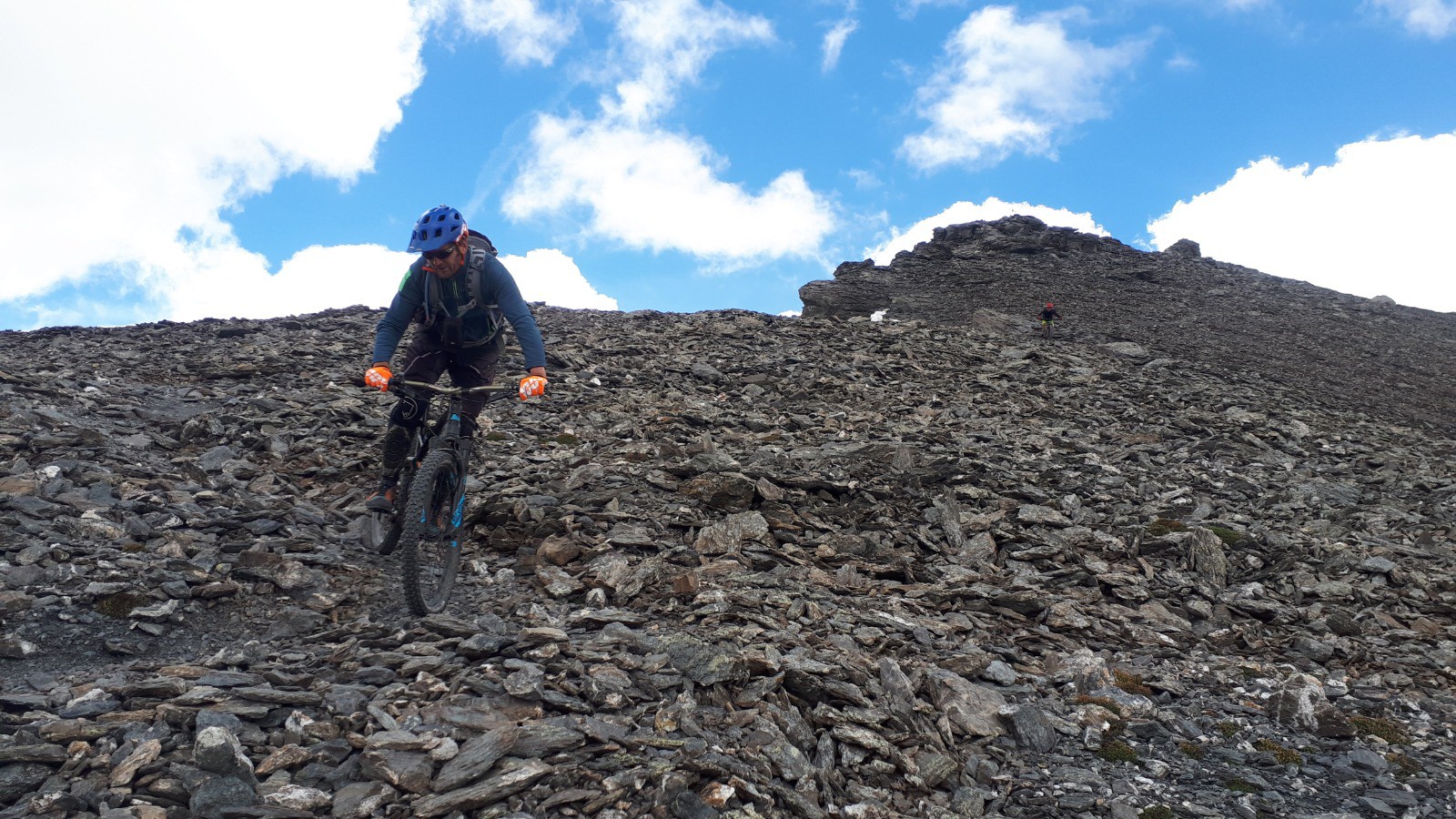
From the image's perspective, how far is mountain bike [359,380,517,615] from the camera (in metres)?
6.03

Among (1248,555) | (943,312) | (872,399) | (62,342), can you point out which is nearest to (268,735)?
(1248,555)

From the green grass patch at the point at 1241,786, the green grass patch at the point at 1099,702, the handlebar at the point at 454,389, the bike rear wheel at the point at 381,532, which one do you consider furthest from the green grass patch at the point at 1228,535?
the bike rear wheel at the point at 381,532

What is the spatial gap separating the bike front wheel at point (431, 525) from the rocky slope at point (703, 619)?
0.28m

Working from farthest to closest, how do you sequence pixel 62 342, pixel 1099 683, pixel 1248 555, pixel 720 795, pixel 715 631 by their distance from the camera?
pixel 62 342
pixel 1248 555
pixel 1099 683
pixel 715 631
pixel 720 795

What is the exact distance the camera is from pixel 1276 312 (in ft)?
121

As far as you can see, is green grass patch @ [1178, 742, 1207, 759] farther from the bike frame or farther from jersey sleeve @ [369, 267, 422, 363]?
jersey sleeve @ [369, 267, 422, 363]

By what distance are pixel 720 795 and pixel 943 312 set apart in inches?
1425

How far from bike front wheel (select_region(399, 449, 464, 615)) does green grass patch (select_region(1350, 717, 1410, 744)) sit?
7.28 metres

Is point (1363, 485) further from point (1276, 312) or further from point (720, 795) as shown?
point (1276, 312)

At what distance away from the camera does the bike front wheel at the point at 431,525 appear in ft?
19.6

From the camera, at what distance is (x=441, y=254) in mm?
6648

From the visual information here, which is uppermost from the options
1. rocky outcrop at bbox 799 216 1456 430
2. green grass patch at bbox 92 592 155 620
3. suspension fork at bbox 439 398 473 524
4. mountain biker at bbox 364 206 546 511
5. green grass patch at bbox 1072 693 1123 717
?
rocky outcrop at bbox 799 216 1456 430

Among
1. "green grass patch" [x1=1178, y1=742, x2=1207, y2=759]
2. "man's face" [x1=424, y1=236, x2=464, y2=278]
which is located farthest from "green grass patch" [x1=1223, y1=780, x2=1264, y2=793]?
"man's face" [x1=424, y1=236, x2=464, y2=278]

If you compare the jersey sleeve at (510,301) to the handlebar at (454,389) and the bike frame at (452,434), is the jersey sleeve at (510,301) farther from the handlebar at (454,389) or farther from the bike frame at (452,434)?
the bike frame at (452,434)
